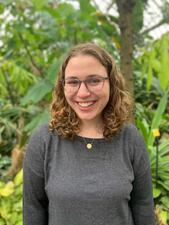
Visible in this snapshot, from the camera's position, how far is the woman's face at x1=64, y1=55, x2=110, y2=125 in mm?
1318

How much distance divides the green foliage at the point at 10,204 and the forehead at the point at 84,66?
1.26 metres

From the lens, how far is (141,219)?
5.00 ft

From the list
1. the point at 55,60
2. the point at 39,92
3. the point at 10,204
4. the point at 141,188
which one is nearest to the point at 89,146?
the point at 141,188

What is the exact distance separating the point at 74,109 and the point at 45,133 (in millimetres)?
140

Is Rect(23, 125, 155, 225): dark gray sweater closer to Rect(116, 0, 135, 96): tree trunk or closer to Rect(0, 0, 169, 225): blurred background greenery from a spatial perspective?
Rect(0, 0, 169, 225): blurred background greenery

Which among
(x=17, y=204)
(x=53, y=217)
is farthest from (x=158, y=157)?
(x=53, y=217)

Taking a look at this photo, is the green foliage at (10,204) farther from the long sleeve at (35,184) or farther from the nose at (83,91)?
the nose at (83,91)

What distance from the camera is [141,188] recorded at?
148cm

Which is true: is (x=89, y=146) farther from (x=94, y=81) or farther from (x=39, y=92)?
(x=39, y=92)

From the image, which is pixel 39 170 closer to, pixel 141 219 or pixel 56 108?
pixel 56 108

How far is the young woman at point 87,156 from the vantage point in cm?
134

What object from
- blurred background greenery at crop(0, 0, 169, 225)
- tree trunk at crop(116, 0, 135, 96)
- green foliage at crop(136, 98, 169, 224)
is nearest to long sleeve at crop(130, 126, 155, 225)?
blurred background greenery at crop(0, 0, 169, 225)

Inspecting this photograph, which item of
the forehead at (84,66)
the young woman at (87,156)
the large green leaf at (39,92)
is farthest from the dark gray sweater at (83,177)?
the large green leaf at (39,92)

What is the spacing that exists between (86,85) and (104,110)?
207 mm
